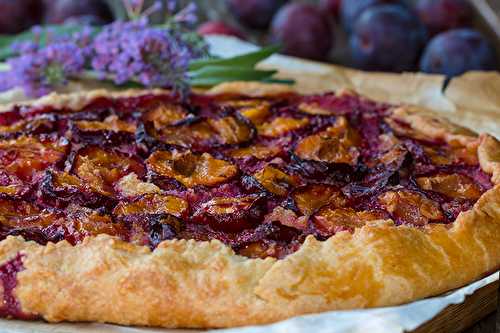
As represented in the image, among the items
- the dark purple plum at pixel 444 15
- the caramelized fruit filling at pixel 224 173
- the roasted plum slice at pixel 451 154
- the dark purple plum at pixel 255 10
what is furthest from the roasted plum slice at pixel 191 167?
the dark purple plum at pixel 444 15

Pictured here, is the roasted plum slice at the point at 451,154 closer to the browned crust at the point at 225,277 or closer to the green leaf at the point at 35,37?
the browned crust at the point at 225,277

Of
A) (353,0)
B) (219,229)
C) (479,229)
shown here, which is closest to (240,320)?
(219,229)

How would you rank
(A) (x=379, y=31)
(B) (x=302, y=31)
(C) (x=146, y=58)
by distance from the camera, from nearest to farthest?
1. (C) (x=146, y=58)
2. (A) (x=379, y=31)
3. (B) (x=302, y=31)

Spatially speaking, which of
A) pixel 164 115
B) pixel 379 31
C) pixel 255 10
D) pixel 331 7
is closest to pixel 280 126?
pixel 164 115

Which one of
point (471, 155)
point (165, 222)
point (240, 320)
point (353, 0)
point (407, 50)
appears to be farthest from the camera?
point (353, 0)

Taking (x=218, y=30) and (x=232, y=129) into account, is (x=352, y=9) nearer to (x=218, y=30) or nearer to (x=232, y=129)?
(x=218, y=30)

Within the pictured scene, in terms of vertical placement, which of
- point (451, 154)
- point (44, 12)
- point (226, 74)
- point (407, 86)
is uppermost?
point (451, 154)

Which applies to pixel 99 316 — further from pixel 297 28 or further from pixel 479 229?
pixel 297 28
